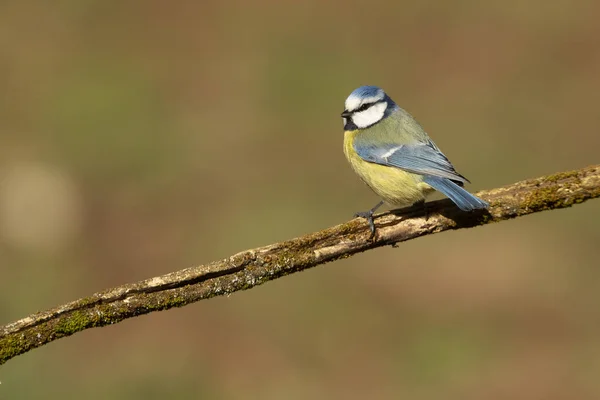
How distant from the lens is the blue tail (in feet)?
11.6

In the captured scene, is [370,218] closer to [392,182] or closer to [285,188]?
[392,182]

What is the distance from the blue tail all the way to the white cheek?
766 millimetres

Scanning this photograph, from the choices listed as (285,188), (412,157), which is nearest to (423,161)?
(412,157)

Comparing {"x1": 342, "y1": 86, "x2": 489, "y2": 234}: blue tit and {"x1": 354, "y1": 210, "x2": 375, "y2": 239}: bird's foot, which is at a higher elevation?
{"x1": 342, "y1": 86, "x2": 489, "y2": 234}: blue tit

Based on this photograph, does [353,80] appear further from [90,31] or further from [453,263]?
[90,31]

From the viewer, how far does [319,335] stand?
655cm

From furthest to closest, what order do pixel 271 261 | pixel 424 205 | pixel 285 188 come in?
1. pixel 285 188
2. pixel 424 205
3. pixel 271 261

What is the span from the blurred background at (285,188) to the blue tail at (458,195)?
106 inches

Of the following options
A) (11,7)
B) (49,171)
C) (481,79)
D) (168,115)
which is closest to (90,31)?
(11,7)

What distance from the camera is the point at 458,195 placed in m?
3.63

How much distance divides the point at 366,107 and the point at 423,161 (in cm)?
64

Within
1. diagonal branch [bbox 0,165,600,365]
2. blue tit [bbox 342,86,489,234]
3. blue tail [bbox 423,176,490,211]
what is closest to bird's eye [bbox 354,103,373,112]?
blue tit [bbox 342,86,489,234]

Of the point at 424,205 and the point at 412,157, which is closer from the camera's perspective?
the point at 424,205

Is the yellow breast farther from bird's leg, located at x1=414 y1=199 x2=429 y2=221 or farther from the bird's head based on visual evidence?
the bird's head
